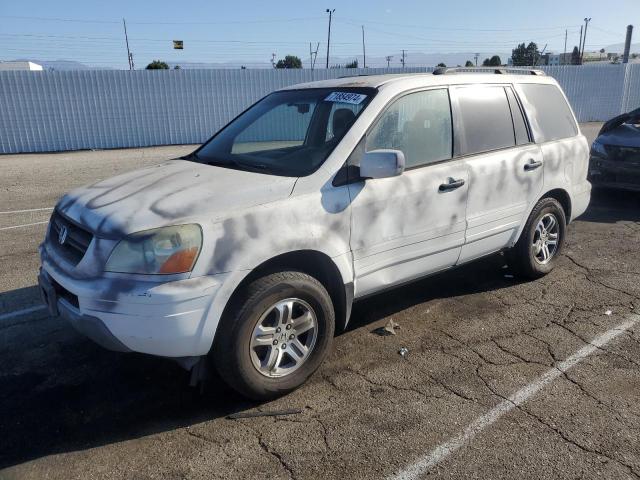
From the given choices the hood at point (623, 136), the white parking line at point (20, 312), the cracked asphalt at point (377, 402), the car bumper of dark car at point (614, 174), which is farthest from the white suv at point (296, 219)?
the hood at point (623, 136)

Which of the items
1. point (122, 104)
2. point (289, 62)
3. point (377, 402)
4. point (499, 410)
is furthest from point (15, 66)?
point (499, 410)

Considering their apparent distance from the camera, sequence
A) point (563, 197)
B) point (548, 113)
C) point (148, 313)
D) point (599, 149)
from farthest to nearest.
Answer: point (599, 149), point (563, 197), point (548, 113), point (148, 313)

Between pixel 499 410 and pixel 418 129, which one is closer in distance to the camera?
pixel 499 410

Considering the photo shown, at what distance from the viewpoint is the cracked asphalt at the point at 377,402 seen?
2.88 metres

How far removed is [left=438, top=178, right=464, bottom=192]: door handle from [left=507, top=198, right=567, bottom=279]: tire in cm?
119

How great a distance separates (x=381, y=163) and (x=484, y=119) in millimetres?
1575

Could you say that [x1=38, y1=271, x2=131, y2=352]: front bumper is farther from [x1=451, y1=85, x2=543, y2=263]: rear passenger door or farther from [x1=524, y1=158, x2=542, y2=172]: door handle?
[x1=524, y1=158, x2=542, y2=172]: door handle

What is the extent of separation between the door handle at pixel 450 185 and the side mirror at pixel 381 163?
27.5 inches

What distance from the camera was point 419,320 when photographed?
181 inches

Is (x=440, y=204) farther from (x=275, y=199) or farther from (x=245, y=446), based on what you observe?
(x=245, y=446)

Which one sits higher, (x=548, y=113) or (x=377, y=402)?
(x=548, y=113)

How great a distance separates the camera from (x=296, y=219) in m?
3.32

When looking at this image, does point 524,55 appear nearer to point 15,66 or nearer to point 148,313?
point 15,66

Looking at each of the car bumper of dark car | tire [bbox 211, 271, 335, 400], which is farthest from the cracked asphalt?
the car bumper of dark car
